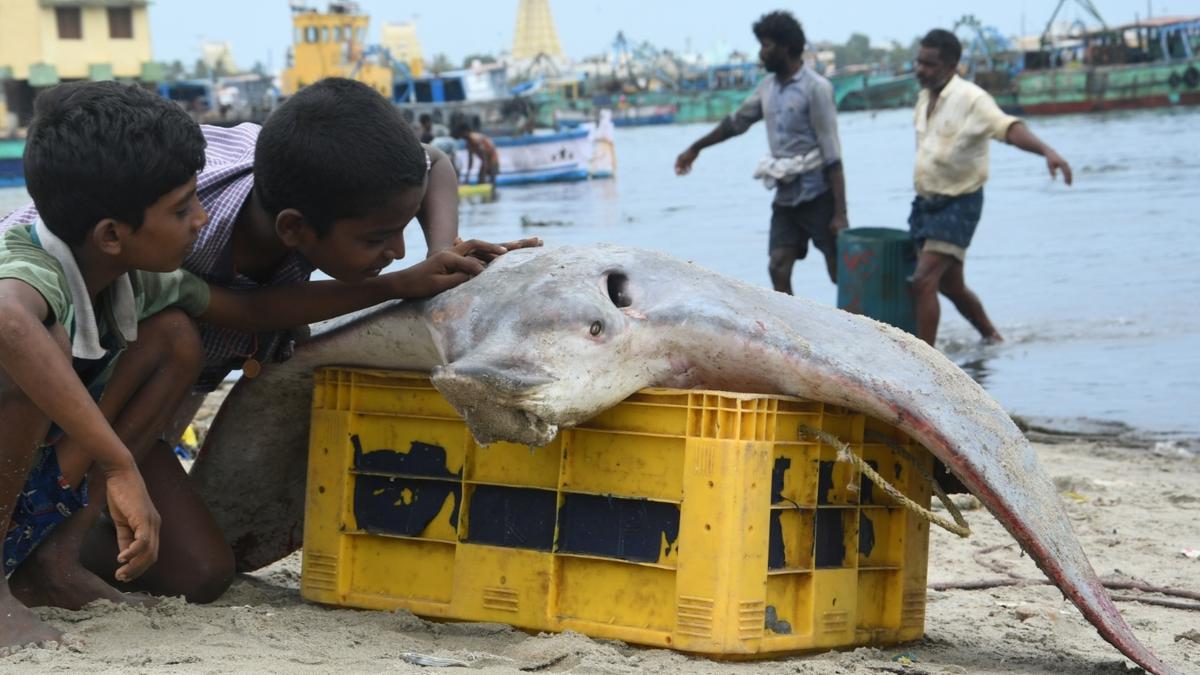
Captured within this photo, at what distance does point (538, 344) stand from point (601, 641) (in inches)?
27.5

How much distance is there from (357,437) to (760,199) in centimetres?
2059

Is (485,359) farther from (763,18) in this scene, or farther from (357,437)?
(763,18)

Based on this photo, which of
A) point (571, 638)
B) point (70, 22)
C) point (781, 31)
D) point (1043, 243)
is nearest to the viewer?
point (571, 638)

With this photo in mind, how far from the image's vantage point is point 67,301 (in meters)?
3.23

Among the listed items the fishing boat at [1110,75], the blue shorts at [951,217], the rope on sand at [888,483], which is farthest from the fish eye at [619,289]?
the fishing boat at [1110,75]

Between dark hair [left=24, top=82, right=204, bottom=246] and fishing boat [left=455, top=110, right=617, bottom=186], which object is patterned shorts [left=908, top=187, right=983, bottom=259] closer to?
dark hair [left=24, top=82, right=204, bottom=246]

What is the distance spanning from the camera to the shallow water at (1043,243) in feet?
27.5

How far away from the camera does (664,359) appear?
3.55 metres

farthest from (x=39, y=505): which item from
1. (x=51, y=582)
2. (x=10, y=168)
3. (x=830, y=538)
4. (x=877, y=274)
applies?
(x=10, y=168)

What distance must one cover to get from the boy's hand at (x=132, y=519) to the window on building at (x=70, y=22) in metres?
39.7

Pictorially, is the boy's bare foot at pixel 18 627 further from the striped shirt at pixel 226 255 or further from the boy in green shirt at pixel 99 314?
the striped shirt at pixel 226 255

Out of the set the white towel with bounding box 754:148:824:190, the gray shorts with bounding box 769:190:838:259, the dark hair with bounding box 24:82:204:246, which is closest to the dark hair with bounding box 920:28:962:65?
the white towel with bounding box 754:148:824:190

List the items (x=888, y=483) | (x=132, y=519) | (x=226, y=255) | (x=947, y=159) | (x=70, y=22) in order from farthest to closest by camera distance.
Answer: (x=70, y=22) → (x=947, y=159) → (x=226, y=255) → (x=888, y=483) → (x=132, y=519)

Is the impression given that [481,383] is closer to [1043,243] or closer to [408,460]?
[408,460]
